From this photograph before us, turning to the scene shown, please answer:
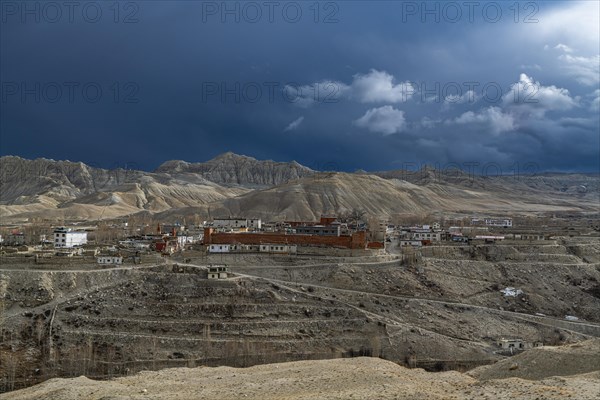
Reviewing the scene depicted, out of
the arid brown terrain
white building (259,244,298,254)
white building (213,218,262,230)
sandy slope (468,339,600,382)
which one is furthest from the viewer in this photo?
white building (213,218,262,230)

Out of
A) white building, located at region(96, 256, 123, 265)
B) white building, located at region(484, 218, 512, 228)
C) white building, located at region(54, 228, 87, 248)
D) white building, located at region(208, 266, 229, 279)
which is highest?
white building, located at region(484, 218, 512, 228)

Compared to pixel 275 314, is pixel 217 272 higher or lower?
higher

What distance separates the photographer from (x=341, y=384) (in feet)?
81.9

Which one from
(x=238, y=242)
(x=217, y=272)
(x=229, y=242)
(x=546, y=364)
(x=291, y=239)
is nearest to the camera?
(x=546, y=364)

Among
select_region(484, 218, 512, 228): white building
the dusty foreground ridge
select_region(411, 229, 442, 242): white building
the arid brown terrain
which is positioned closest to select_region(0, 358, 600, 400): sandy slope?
the dusty foreground ridge

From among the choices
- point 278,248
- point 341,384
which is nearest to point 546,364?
point 341,384

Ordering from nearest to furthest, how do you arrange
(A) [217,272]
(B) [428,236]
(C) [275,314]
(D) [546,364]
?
(D) [546,364] < (C) [275,314] < (A) [217,272] < (B) [428,236]

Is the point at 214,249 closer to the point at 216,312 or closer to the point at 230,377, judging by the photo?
the point at 216,312

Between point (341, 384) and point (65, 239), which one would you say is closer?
point (341, 384)

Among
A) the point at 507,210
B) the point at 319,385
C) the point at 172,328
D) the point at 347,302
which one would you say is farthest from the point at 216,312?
the point at 507,210

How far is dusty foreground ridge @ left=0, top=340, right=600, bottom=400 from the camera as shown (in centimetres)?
2175

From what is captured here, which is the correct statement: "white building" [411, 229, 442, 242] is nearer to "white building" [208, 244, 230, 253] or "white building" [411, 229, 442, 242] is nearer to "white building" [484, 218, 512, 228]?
"white building" [208, 244, 230, 253]

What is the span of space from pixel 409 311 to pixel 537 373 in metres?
23.2

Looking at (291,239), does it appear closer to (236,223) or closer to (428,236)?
(236,223)
